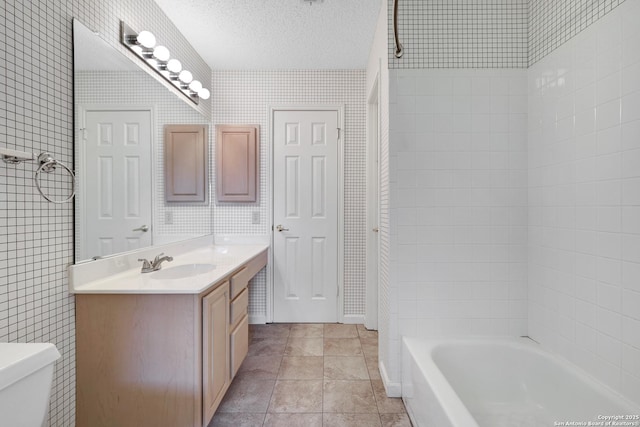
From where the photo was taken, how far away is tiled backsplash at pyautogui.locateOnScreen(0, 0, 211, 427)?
3.17ft

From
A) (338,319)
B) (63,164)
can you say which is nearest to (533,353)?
(338,319)

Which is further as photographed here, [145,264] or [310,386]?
[310,386]

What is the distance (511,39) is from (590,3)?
420 millimetres

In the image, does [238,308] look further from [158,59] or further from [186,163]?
[158,59]

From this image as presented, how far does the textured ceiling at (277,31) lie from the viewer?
72.1 inches

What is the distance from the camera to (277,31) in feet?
6.79

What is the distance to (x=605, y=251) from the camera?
1131 mm

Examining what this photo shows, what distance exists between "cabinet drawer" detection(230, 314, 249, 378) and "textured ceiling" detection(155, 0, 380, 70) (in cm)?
201

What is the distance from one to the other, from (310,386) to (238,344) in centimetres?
53

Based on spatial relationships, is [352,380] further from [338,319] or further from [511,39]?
[511,39]

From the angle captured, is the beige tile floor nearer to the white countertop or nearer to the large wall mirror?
the white countertop

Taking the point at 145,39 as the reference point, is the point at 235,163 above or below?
below

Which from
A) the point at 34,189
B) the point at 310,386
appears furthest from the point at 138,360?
the point at 310,386

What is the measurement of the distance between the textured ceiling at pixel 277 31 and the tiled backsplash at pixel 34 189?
0.78m
